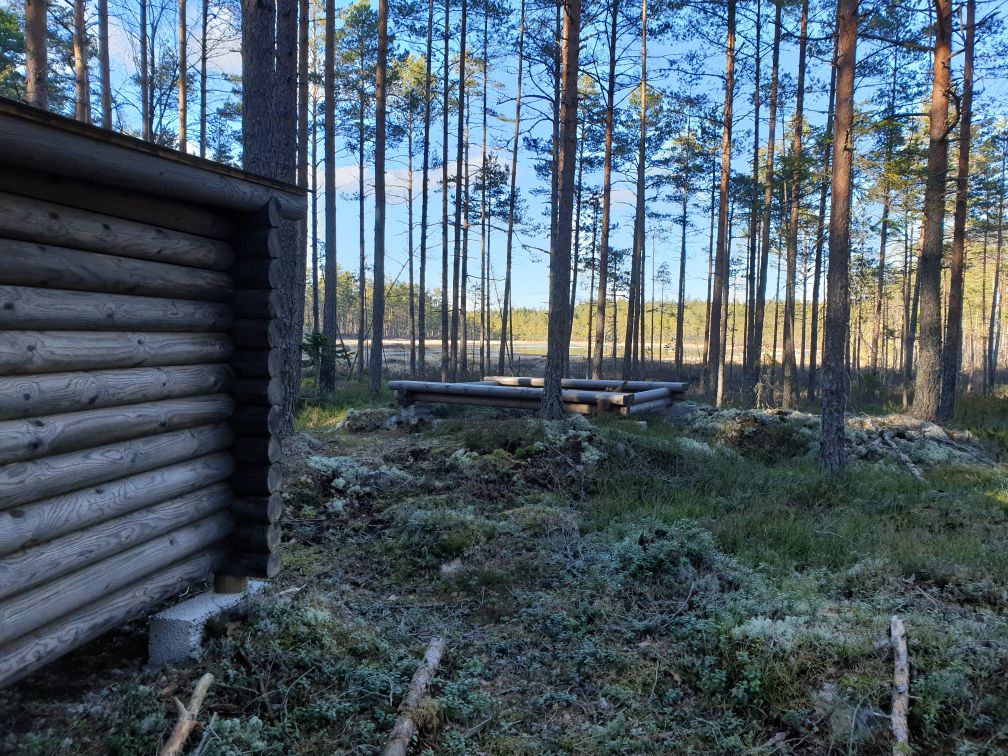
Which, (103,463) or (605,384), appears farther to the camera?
(605,384)

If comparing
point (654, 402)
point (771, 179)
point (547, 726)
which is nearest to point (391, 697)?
point (547, 726)

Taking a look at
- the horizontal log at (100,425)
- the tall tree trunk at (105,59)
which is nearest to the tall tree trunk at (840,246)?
the horizontal log at (100,425)

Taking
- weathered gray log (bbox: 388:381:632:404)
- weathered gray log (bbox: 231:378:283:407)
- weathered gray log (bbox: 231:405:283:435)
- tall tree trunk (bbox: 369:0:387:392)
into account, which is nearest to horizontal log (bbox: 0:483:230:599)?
weathered gray log (bbox: 231:405:283:435)

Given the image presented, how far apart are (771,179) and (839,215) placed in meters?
11.6

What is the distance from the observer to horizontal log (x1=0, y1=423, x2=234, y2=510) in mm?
3004

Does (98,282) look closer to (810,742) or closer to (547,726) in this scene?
(547,726)

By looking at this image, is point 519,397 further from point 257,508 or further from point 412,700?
point 412,700

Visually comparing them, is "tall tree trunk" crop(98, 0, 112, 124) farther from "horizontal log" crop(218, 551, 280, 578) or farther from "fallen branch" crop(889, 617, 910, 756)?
"fallen branch" crop(889, 617, 910, 756)

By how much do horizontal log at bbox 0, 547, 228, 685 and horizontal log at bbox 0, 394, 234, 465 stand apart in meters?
0.90

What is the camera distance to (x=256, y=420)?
176 inches

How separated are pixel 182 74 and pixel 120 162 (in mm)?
21408

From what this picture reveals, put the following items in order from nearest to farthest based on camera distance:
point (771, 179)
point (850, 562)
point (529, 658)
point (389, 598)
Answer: point (529, 658), point (389, 598), point (850, 562), point (771, 179)

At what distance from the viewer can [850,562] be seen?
18.2 ft

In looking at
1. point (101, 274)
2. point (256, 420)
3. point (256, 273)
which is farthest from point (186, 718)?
point (256, 273)
